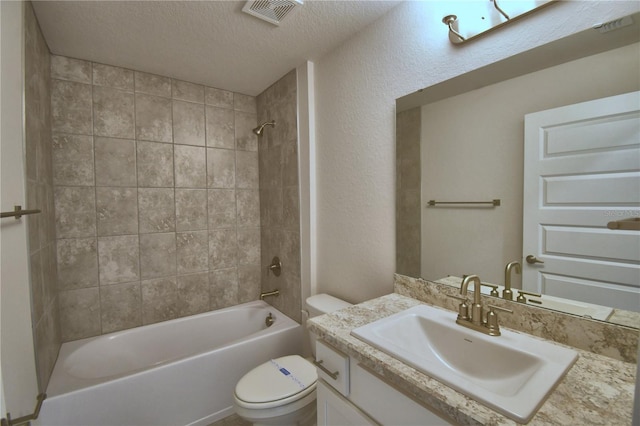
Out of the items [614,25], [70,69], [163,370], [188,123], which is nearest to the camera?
[614,25]

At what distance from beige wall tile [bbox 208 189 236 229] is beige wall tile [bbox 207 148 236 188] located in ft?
0.20

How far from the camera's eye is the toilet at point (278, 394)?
132 centimetres

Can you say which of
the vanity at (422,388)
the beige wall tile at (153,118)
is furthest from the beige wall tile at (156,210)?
the vanity at (422,388)

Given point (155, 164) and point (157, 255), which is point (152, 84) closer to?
point (155, 164)

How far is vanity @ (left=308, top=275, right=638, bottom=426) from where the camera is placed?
0.59 metres

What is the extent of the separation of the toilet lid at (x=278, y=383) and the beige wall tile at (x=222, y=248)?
1088 mm

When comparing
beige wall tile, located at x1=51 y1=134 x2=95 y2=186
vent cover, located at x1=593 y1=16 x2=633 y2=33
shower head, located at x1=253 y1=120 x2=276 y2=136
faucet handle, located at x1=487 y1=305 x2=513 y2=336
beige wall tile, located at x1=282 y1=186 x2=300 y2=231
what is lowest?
faucet handle, located at x1=487 y1=305 x2=513 y2=336

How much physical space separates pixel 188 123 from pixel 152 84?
1.17 feet

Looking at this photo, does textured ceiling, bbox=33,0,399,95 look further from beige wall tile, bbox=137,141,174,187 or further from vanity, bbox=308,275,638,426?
vanity, bbox=308,275,638,426

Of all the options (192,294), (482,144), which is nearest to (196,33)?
(482,144)

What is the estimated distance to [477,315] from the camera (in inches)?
37.7

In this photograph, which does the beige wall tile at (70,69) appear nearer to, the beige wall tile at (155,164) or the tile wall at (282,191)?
the beige wall tile at (155,164)

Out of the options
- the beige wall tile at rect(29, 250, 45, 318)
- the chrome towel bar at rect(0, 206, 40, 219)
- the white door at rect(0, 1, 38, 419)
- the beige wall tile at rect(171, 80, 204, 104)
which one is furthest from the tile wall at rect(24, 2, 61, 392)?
the beige wall tile at rect(171, 80, 204, 104)

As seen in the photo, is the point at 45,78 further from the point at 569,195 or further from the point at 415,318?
the point at 569,195
